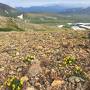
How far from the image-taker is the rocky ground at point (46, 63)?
16.8m

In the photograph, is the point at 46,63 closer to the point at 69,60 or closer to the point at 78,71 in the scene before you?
the point at 69,60

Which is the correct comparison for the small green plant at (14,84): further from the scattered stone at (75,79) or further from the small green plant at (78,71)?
the small green plant at (78,71)

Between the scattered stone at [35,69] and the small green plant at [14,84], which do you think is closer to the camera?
the small green plant at [14,84]

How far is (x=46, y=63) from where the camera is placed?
18.8 m

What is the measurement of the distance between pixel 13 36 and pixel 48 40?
14.0ft

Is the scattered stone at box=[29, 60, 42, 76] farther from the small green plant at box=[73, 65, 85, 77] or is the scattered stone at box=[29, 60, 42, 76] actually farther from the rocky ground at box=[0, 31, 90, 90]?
the small green plant at box=[73, 65, 85, 77]

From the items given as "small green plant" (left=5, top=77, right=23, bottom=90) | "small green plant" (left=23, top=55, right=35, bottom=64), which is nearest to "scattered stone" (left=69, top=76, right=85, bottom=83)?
"small green plant" (left=5, top=77, right=23, bottom=90)

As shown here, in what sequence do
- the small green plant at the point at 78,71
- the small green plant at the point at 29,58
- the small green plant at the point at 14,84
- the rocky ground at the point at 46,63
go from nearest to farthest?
the small green plant at the point at 14,84 < the rocky ground at the point at 46,63 < the small green plant at the point at 78,71 < the small green plant at the point at 29,58

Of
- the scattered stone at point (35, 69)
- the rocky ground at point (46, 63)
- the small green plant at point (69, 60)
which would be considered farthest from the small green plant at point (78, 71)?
the scattered stone at point (35, 69)

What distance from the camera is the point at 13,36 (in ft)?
88.9

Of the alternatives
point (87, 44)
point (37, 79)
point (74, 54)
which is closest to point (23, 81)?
point (37, 79)

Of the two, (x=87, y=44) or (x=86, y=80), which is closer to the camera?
(x=86, y=80)

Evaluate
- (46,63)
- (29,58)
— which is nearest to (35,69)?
(46,63)

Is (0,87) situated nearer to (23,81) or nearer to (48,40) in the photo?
(23,81)
